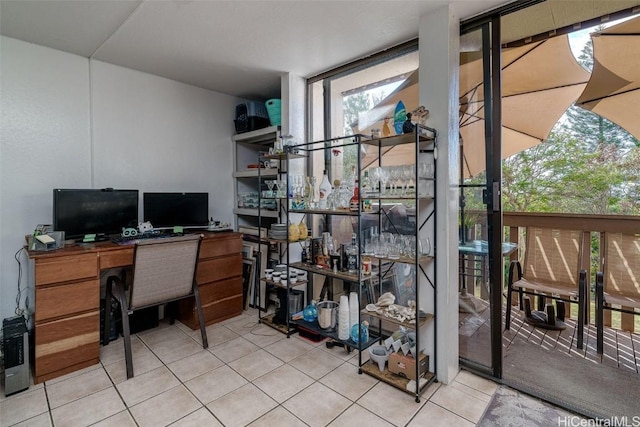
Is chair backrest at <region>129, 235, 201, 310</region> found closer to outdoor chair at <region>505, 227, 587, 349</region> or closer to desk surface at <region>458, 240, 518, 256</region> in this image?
desk surface at <region>458, 240, 518, 256</region>

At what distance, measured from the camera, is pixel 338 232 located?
2.99 meters

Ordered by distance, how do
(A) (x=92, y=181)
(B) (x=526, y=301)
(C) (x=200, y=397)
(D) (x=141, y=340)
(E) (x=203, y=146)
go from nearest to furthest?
→ (C) (x=200, y=397), (D) (x=141, y=340), (A) (x=92, y=181), (B) (x=526, y=301), (E) (x=203, y=146)

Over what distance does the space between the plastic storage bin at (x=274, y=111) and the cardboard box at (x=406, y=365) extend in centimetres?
255

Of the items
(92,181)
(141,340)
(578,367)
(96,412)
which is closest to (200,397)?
(96,412)

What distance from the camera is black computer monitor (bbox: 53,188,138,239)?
239 centimetres

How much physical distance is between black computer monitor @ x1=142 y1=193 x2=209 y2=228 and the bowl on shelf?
2.15 m

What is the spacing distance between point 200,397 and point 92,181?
220 centimetres

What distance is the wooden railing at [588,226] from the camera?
268 cm

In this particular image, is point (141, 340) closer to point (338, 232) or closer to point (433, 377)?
point (338, 232)

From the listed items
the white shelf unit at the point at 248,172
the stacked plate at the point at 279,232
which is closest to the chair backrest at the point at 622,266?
the stacked plate at the point at 279,232

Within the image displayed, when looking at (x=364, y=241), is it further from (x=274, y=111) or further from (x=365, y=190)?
(x=274, y=111)

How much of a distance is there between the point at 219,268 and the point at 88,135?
171 centimetres

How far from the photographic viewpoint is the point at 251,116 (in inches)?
139

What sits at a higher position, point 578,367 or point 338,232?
point 338,232
